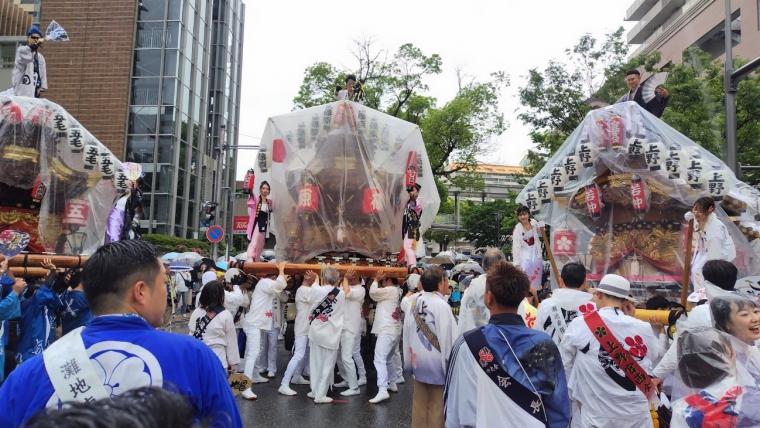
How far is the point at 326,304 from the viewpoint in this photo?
7410 mm

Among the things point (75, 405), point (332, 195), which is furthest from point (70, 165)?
point (75, 405)

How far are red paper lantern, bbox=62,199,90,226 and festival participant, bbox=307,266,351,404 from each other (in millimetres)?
3499

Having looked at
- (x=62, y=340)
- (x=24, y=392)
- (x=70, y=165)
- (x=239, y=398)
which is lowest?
(x=239, y=398)

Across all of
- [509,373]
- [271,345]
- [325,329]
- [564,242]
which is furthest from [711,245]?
A: [271,345]

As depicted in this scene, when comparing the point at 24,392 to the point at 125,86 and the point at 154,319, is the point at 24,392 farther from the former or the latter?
the point at 125,86

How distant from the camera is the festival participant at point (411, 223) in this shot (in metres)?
9.00

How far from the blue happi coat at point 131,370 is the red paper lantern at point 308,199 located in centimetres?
688

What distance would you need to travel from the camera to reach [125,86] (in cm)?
2806

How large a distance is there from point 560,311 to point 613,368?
33.9 inches

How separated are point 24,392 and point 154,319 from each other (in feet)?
1.47

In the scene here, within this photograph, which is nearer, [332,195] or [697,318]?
[697,318]

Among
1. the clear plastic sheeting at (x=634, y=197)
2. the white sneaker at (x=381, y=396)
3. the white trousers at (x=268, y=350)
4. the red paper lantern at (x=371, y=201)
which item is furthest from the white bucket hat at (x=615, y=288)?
the white trousers at (x=268, y=350)

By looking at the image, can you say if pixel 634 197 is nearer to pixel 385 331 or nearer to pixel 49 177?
pixel 385 331

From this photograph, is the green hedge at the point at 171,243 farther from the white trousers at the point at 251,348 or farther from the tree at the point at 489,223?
the tree at the point at 489,223
